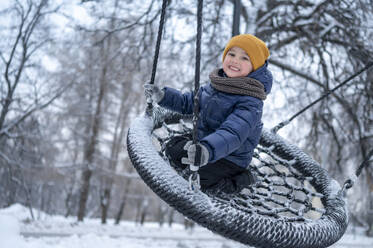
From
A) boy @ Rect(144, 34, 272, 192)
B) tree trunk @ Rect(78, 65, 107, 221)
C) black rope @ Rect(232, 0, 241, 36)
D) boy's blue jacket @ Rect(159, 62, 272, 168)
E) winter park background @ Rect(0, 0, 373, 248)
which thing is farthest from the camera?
tree trunk @ Rect(78, 65, 107, 221)

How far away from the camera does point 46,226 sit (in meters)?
9.13

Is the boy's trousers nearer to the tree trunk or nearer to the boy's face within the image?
the boy's face

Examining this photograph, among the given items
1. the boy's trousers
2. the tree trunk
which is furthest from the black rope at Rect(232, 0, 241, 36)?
the tree trunk

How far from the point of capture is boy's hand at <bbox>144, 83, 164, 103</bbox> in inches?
67.3

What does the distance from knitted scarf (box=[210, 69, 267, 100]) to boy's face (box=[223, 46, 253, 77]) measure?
3.2 inches

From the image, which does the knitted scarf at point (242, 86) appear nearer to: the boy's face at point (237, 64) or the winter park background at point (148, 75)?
the boy's face at point (237, 64)

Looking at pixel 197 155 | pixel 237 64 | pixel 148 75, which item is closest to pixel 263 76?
pixel 237 64

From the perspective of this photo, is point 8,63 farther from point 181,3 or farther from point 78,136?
point 78,136

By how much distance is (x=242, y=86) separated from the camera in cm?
155

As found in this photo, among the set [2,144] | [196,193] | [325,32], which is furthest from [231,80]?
[2,144]

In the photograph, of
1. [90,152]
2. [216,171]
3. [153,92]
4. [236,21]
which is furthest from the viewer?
[90,152]

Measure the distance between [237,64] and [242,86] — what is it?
170mm

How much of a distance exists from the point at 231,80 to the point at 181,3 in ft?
12.7

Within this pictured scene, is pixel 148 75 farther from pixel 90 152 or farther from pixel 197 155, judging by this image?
pixel 90 152
